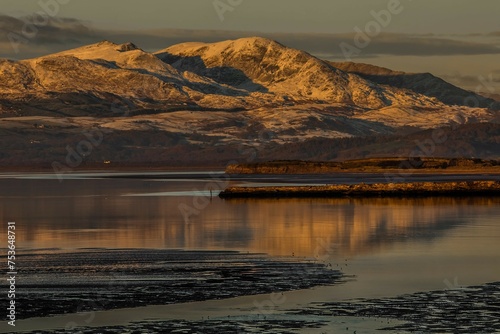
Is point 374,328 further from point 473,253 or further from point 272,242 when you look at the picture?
point 272,242

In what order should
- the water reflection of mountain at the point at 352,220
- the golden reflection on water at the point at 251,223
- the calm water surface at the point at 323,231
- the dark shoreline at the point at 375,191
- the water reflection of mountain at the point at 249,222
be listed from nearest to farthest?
the calm water surface at the point at 323,231, the water reflection of mountain at the point at 352,220, the golden reflection on water at the point at 251,223, the water reflection of mountain at the point at 249,222, the dark shoreline at the point at 375,191

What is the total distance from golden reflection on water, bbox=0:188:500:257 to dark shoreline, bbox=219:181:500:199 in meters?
6.54

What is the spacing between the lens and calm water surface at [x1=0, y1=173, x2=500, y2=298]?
44.3 metres

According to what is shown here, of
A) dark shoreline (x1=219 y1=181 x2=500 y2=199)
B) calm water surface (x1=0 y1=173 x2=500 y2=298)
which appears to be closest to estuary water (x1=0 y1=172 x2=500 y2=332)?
calm water surface (x1=0 y1=173 x2=500 y2=298)

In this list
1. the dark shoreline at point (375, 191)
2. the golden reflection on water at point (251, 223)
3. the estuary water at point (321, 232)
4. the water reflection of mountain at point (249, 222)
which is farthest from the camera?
the dark shoreline at point (375, 191)

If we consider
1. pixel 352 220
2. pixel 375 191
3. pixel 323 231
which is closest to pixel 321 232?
pixel 323 231

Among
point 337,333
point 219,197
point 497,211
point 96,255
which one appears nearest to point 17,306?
point 337,333

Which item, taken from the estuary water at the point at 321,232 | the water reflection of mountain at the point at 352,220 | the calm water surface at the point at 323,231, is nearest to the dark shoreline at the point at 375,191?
the estuary water at the point at 321,232

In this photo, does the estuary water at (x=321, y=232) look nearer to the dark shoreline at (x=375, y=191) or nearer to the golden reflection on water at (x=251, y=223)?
the golden reflection on water at (x=251, y=223)

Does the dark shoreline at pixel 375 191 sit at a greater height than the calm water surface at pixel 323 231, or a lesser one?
greater

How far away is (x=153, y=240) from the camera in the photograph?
58.8 meters

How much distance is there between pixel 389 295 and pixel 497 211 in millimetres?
46717

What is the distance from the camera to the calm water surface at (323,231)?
44.3 metres

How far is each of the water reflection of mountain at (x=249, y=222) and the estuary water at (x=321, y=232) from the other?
0.06 metres
